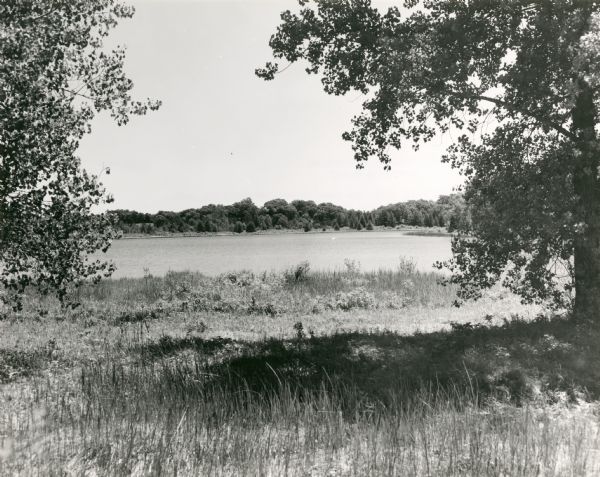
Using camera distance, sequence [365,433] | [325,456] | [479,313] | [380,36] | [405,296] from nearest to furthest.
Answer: [325,456] → [365,433] → [380,36] → [479,313] → [405,296]

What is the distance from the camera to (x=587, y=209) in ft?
34.3

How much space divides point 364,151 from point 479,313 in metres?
6.88

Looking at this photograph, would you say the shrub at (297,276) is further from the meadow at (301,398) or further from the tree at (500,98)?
the tree at (500,98)

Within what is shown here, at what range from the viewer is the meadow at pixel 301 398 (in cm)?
565

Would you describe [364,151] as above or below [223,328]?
above

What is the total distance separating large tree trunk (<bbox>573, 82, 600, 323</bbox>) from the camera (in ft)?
33.8

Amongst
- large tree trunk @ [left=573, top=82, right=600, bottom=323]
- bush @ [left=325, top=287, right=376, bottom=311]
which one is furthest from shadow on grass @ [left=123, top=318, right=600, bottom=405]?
bush @ [left=325, top=287, right=376, bottom=311]

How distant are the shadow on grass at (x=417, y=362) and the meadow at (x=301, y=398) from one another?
0.04m

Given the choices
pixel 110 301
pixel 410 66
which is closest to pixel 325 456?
pixel 410 66

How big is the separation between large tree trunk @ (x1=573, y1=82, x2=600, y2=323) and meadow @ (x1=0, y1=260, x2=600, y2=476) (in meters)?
0.57

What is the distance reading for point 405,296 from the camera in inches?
766

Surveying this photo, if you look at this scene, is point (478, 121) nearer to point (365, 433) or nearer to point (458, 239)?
point (458, 239)

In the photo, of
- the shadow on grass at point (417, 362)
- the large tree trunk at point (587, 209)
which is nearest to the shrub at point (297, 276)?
the shadow on grass at point (417, 362)

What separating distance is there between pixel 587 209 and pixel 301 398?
22.4 ft
